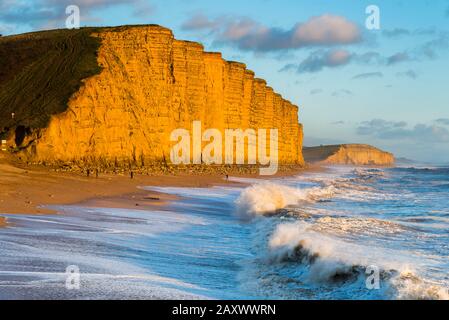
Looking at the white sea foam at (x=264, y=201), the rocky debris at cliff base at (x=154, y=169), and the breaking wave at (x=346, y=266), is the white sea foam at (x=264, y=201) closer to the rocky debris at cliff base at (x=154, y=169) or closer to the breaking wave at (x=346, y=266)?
the breaking wave at (x=346, y=266)

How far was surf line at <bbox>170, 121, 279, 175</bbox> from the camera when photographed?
51.6 metres

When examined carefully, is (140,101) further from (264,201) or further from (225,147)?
(264,201)

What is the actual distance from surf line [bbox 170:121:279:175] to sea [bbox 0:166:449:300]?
108ft

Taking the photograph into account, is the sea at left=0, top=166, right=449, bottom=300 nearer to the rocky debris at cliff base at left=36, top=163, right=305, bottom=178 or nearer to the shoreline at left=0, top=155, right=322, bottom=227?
the shoreline at left=0, top=155, right=322, bottom=227

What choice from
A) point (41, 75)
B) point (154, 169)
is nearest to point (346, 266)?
point (154, 169)

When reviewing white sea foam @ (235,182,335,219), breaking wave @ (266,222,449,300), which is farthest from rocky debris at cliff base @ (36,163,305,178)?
A: breaking wave @ (266,222,449,300)

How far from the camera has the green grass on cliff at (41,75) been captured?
37.4 m

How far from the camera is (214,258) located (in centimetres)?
1131

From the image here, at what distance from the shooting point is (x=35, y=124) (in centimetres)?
3469

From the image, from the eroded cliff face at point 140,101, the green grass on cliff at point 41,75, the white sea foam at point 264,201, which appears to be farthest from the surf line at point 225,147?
the white sea foam at point 264,201

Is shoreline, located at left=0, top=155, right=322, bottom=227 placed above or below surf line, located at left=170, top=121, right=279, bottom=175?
below

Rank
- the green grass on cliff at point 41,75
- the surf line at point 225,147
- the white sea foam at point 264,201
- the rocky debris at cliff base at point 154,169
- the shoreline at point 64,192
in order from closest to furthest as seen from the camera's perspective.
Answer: the shoreline at point 64,192 → the white sea foam at point 264,201 → the rocky debris at cliff base at point 154,169 → the green grass on cliff at point 41,75 → the surf line at point 225,147

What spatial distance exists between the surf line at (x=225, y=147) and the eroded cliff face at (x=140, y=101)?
0.96 m

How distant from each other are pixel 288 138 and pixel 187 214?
78488 millimetres
